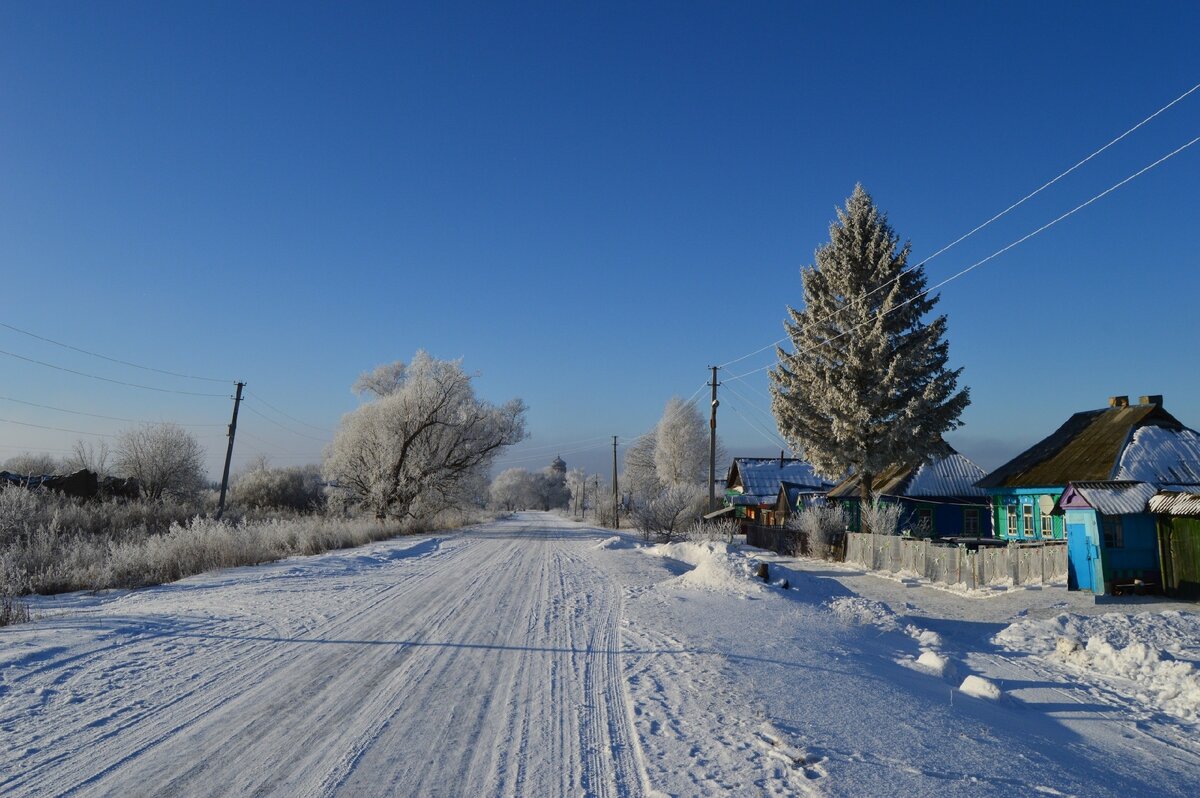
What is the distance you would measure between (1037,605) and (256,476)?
50.5 m

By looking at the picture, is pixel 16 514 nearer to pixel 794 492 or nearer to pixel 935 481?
pixel 935 481

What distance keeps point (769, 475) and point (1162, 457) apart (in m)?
27.0

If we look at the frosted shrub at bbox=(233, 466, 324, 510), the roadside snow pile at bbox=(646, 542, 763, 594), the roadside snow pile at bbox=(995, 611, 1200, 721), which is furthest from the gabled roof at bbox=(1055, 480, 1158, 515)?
the frosted shrub at bbox=(233, 466, 324, 510)

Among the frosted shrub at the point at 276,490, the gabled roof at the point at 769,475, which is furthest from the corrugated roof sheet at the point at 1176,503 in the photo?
the frosted shrub at the point at 276,490

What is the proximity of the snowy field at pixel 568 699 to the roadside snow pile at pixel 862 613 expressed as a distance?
8cm

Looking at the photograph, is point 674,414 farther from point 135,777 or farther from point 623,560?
point 135,777

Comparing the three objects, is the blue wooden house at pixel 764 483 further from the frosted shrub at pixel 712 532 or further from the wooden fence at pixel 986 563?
the wooden fence at pixel 986 563

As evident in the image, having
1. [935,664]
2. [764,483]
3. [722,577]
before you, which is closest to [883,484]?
[764,483]

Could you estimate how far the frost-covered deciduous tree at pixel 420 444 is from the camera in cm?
3772

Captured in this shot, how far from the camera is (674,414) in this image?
74312mm

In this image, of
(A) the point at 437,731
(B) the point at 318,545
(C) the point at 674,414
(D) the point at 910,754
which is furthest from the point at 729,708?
(C) the point at 674,414

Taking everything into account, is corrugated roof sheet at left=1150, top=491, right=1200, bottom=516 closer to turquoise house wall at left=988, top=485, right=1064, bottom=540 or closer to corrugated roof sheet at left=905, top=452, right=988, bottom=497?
turquoise house wall at left=988, top=485, right=1064, bottom=540

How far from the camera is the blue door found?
17.2 metres

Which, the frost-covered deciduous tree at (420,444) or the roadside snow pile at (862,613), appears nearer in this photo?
the roadside snow pile at (862,613)
